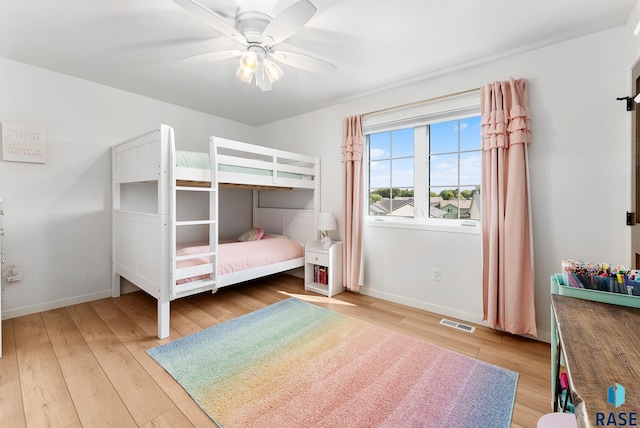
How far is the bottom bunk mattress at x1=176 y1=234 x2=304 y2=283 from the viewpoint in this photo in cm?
273

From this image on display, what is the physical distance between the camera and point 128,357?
6.48ft

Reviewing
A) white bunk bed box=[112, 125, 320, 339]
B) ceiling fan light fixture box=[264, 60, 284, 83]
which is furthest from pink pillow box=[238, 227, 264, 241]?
ceiling fan light fixture box=[264, 60, 284, 83]

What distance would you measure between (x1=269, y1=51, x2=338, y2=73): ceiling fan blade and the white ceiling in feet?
0.69

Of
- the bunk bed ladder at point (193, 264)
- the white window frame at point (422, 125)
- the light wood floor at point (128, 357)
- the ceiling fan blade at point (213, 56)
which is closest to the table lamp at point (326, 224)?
the white window frame at point (422, 125)

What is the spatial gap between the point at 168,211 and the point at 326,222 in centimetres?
181

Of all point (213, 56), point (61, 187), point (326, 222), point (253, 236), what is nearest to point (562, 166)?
point (326, 222)

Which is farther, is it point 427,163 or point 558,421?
point 427,163

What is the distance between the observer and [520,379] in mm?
1766

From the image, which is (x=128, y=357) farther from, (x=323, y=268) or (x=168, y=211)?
(x=323, y=268)

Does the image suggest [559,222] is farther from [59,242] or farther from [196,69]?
[59,242]

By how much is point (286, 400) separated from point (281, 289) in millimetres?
2036

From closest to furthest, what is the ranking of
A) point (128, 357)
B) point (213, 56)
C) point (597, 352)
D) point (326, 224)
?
point (597, 352)
point (128, 357)
point (213, 56)
point (326, 224)

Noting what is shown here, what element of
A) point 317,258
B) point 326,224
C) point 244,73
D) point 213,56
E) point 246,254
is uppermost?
point 213,56

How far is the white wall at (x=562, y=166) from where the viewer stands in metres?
1.97
